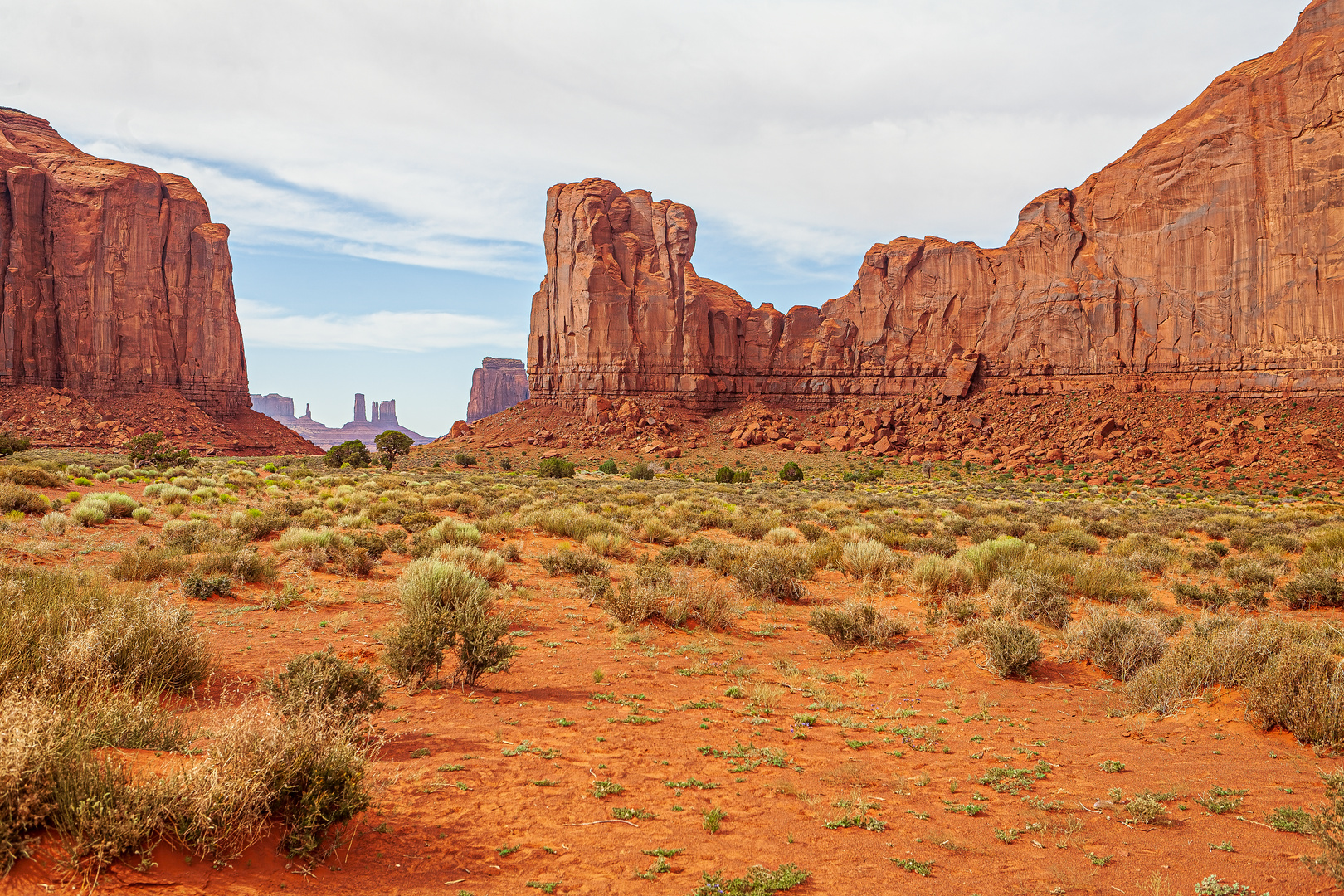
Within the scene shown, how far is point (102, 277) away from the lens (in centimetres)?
7681

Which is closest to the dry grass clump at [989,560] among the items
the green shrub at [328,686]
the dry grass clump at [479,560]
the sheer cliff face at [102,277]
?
the dry grass clump at [479,560]

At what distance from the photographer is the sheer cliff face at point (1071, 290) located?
5650cm

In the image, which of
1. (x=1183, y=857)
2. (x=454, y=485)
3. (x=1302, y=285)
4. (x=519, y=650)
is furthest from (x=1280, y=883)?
(x=1302, y=285)

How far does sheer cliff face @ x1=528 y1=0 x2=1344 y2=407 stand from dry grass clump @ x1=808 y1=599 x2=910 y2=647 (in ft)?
211

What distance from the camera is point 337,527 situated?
638 inches

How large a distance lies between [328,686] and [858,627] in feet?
22.2

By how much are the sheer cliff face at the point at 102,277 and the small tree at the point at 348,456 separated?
127 feet

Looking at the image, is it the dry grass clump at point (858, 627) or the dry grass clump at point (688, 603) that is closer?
the dry grass clump at point (858, 627)

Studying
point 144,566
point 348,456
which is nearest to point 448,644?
point 144,566

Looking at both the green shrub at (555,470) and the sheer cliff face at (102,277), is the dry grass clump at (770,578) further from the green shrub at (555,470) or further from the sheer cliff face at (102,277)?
the sheer cliff face at (102,277)

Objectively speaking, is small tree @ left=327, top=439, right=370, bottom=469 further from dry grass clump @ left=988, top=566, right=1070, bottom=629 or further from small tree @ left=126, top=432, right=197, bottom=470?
dry grass clump @ left=988, top=566, right=1070, bottom=629

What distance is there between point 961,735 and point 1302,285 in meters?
70.0

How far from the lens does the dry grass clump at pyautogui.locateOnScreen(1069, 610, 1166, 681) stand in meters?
8.41

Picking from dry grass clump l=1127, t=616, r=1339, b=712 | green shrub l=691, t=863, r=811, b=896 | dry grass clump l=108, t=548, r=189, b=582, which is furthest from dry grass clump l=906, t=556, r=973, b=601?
dry grass clump l=108, t=548, r=189, b=582
